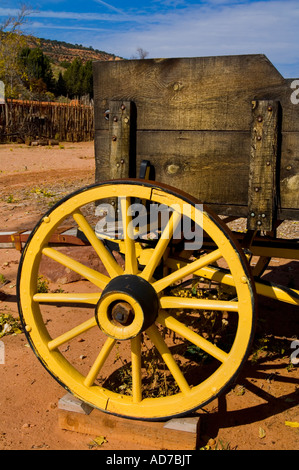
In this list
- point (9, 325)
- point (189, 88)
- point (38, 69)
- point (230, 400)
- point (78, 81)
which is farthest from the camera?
point (78, 81)

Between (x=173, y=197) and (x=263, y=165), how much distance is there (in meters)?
0.46

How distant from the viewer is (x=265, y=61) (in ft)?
6.66

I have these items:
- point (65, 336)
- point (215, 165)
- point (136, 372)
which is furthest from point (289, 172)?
point (65, 336)

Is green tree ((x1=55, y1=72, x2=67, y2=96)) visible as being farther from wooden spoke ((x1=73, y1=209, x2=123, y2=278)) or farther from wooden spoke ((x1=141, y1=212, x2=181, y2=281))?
wooden spoke ((x1=141, y1=212, x2=181, y2=281))

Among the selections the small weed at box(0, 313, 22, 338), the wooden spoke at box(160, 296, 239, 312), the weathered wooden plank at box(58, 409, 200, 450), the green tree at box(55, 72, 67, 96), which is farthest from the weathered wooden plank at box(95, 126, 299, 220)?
the green tree at box(55, 72, 67, 96)

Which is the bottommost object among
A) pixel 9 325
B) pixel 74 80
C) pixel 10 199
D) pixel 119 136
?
pixel 9 325

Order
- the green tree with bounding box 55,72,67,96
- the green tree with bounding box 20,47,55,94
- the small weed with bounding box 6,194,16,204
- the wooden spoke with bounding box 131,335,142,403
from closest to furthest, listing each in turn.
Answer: the wooden spoke with bounding box 131,335,142,403, the small weed with bounding box 6,194,16,204, the green tree with bounding box 20,47,55,94, the green tree with bounding box 55,72,67,96

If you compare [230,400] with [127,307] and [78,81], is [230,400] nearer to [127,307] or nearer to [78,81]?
[127,307]

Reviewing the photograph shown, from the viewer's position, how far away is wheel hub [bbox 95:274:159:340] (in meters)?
2.03

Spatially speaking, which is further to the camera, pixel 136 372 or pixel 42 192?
pixel 42 192

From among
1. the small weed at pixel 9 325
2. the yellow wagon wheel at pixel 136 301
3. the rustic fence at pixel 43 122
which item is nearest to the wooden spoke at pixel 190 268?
the yellow wagon wheel at pixel 136 301

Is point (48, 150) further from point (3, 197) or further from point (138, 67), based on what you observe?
point (138, 67)

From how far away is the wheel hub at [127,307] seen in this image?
6.64 feet

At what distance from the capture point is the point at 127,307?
205 cm
